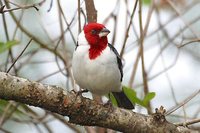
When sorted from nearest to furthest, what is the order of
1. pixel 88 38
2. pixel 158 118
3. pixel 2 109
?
pixel 158 118
pixel 88 38
pixel 2 109

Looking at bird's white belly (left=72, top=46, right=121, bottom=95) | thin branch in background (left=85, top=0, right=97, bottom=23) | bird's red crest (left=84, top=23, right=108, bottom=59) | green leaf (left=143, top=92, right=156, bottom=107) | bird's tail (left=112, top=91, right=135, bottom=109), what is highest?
thin branch in background (left=85, top=0, right=97, bottom=23)

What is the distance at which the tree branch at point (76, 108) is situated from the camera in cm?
237

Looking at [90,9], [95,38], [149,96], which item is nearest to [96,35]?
[95,38]

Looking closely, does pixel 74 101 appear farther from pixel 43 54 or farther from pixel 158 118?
pixel 43 54

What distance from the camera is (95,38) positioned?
3297 millimetres

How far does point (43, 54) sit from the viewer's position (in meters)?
5.07

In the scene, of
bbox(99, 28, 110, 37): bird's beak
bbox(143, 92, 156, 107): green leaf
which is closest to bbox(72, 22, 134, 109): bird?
bbox(99, 28, 110, 37): bird's beak

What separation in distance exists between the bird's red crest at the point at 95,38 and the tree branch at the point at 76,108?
583 millimetres

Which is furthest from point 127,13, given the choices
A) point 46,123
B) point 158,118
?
point 158,118

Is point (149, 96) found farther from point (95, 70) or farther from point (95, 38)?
point (95, 38)

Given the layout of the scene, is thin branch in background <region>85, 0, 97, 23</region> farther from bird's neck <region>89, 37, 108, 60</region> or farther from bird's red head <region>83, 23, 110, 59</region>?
bird's neck <region>89, 37, 108, 60</region>

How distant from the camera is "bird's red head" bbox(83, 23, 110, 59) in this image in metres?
3.20

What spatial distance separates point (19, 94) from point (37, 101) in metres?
0.09

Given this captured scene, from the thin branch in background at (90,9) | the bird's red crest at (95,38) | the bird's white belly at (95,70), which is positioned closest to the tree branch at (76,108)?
the bird's white belly at (95,70)
